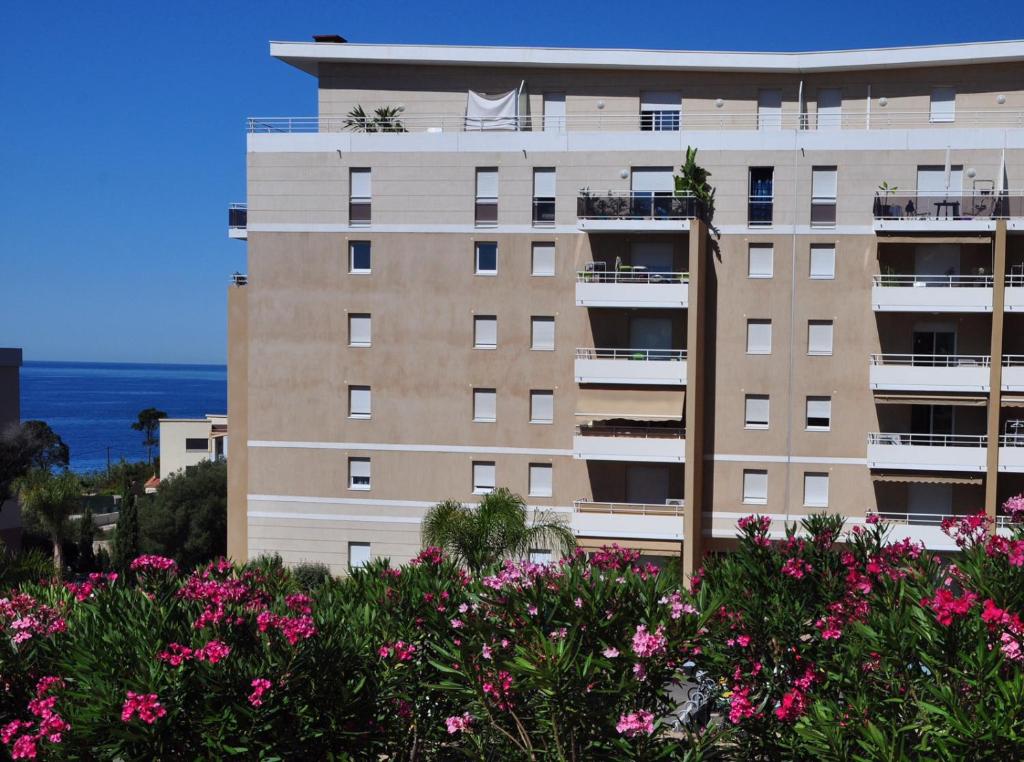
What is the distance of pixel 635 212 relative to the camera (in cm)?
2909

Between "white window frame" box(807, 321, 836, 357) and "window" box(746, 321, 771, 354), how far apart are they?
1.06 metres

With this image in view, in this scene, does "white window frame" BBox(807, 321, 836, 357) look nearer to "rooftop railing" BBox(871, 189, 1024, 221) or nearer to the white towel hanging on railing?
"rooftop railing" BBox(871, 189, 1024, 221)

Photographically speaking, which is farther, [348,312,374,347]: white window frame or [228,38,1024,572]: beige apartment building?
[348,312,374,347]: white window frame

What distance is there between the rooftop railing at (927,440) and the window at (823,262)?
442cm

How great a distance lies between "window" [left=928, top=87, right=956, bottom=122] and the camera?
1246 inches

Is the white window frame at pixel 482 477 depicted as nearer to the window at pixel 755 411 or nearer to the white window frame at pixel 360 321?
the white window frame at pixel 360 321

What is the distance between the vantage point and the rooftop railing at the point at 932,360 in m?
28.9

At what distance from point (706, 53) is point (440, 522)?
15.2 meters

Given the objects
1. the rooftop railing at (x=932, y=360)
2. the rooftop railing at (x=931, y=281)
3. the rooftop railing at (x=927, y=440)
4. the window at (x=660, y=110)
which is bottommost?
the rooftop railing at (x=927, y=440)

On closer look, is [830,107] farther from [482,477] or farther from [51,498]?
[51,498]

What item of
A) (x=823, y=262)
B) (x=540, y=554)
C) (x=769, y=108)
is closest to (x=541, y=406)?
(x=540, y=554)

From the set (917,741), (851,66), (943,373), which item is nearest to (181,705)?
(917,741)

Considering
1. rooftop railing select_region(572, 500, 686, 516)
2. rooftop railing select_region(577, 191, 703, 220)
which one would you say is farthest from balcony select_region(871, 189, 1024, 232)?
rooftop railing select_region(572, 500, 686, 516)

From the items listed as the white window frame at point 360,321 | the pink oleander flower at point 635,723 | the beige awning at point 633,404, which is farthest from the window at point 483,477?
the pink oleander flower at point 635,723
